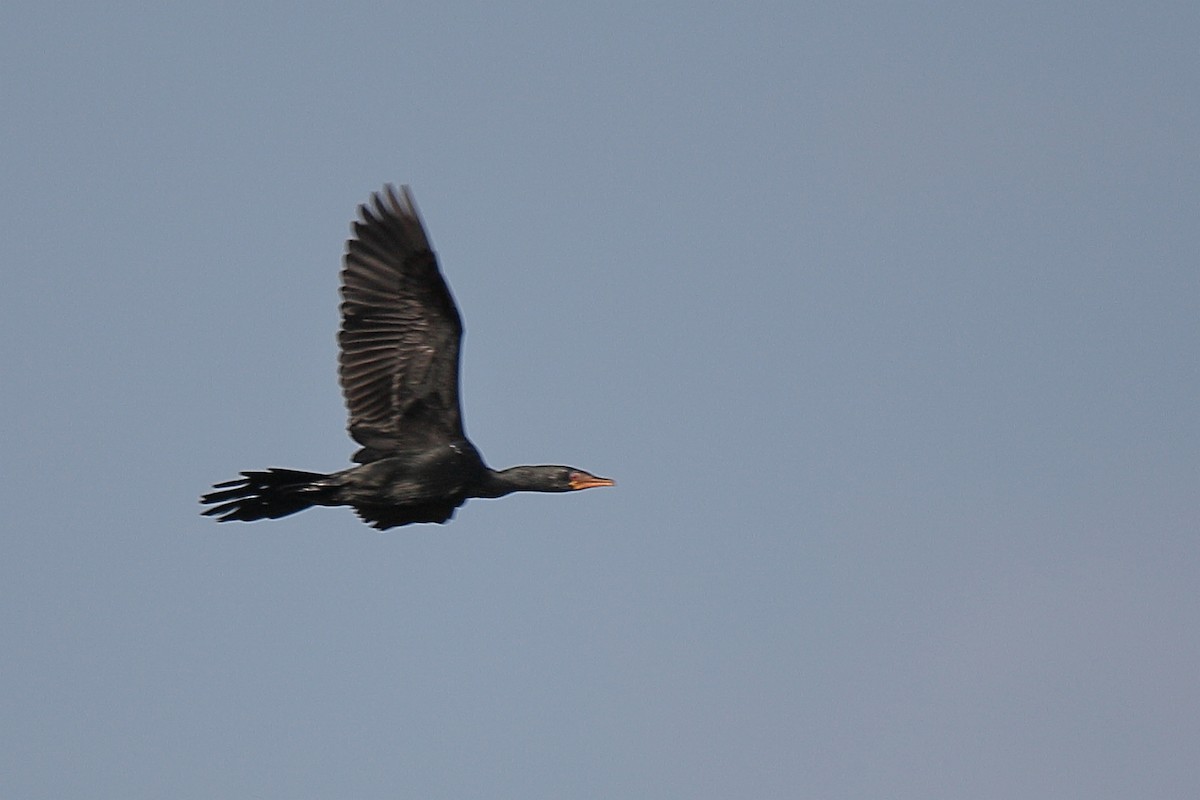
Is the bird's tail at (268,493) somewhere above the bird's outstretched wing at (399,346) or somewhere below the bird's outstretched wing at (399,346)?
below

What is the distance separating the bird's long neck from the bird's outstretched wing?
50 centimetres

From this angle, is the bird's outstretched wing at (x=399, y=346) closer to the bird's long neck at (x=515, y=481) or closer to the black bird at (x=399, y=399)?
→ the black bird at (x=399, y=399)

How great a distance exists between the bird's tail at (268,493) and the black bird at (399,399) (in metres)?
0.01

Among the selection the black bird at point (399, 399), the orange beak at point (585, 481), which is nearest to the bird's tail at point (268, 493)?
the black bird at point (399, 399)

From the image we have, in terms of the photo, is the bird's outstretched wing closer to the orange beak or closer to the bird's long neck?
the bird's long neck

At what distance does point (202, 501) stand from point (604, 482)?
3.42 metres

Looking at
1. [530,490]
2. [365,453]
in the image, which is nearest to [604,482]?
[530,490]

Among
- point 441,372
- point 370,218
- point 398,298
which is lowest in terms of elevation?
point 441,372

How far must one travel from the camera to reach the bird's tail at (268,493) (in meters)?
9.30

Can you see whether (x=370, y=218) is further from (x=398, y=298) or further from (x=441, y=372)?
(x=441, y=372)

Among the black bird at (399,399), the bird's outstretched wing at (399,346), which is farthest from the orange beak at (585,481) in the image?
the bird's outstretched wing at (399,346)

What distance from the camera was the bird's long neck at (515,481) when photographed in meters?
9.77

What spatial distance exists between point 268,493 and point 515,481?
2.09 metres

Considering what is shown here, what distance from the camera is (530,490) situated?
990 centimetres
